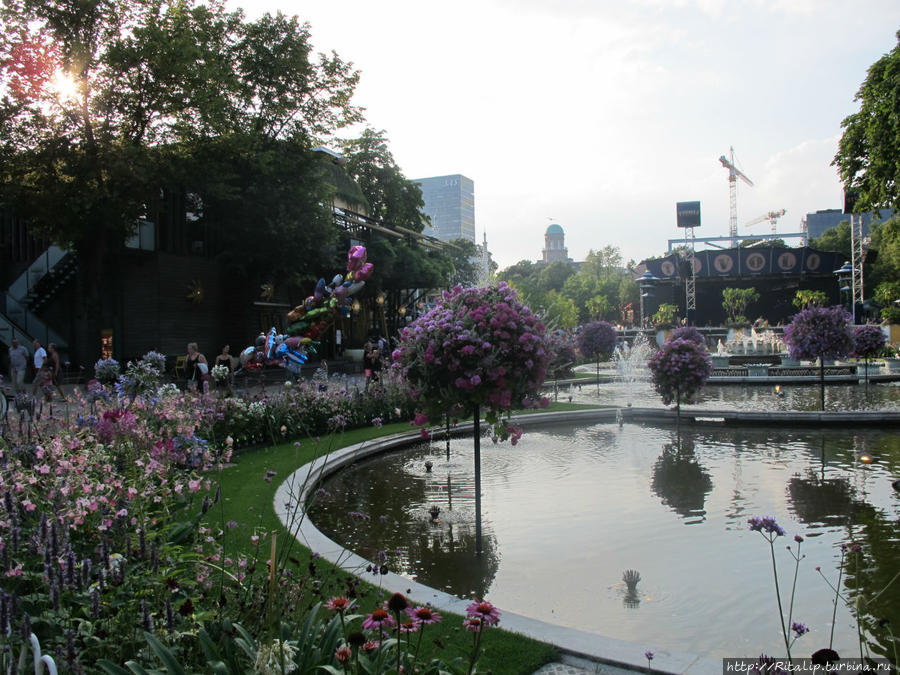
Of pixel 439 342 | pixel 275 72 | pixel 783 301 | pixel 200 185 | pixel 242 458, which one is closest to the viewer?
pixel 439 342

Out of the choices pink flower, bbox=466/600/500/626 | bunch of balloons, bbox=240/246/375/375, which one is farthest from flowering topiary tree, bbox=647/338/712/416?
pink flower, bbox=466/600/500/626

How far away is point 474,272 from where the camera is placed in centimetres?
6681

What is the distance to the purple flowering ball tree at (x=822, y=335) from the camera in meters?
18.5

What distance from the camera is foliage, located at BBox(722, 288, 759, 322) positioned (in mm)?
62844

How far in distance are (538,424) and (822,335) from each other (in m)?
8.80

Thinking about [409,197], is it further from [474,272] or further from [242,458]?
[242,458]

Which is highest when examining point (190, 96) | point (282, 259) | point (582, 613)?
point (190, 96)

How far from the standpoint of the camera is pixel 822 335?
18.6 metres

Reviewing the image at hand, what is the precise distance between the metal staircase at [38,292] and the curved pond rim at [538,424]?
1883cm

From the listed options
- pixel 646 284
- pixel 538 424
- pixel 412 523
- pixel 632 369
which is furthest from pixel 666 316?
pixel 412 523

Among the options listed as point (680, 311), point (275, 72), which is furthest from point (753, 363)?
point (680, 311)

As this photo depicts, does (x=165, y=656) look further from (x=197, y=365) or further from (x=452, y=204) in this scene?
(x=452, y=204)

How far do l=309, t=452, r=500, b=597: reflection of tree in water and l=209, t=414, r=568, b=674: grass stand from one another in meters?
0.62

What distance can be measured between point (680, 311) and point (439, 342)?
6440cm
